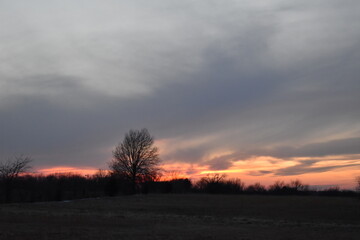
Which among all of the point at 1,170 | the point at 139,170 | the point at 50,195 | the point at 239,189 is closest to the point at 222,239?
the point at 50,195

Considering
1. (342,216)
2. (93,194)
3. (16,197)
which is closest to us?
(342,216)

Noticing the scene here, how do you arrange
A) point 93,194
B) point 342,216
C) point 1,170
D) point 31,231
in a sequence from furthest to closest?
point 93,194, point 1,170, point 342,216, point 31,231

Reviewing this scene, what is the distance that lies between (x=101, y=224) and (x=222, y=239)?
9.28 meters

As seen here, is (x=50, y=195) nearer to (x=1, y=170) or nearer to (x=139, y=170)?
(x=1, y=170)

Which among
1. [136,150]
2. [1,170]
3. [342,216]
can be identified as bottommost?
[342,216]

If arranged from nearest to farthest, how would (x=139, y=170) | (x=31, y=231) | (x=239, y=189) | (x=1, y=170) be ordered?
(x=31, y=231) < (x=1, y=170) < (x=139, y=170) < (x=239, y=189)

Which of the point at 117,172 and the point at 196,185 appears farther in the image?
the point at 196,185

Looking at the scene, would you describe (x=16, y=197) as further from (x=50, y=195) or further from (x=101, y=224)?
(x=101, y=224)

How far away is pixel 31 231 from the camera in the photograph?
831 inches

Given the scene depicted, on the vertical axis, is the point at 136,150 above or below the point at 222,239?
above

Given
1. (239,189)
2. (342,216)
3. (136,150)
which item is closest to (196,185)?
(239,189)

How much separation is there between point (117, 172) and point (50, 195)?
89.8ft

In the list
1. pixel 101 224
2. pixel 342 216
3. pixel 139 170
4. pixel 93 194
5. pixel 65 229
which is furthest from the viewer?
pixel 139 170

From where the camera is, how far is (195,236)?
22312 mm
